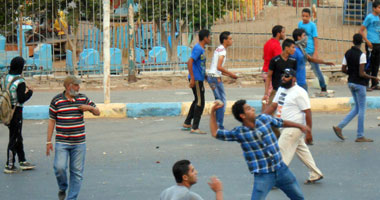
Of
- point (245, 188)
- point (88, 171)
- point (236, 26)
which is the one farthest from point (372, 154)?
point (236, 26)

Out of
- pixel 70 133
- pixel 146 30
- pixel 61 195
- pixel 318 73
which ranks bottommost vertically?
pixel 61 195

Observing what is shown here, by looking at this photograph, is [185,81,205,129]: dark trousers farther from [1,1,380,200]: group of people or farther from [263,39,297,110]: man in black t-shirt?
[263,39,297,110]: man in black t-shirt

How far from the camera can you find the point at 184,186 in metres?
4.67

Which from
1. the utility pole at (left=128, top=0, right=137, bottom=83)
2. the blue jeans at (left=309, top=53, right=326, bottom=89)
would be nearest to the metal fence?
the utility pole at (left=128, top=0, right=137, bottom=83)

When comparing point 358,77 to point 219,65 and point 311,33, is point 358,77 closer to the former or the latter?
point 219,65

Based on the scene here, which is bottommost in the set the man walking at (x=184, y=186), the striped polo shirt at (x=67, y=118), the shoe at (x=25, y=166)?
the shoe at (x=25, y=166)

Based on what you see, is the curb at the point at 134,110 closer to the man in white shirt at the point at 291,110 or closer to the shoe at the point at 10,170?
the shoe at the point at 10,170

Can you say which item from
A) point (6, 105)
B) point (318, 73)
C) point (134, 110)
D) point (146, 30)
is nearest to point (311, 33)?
point (318, 73)

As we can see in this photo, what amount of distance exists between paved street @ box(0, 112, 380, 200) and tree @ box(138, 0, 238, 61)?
12.3 feet

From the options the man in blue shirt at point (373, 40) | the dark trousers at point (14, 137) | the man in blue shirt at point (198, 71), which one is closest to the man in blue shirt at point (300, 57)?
the man in blue shirt at point (198, 71)

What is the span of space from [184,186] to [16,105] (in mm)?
3877

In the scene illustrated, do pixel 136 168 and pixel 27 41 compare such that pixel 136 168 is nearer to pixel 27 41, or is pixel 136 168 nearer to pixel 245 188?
pixel 245 188

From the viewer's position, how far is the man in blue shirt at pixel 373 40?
42.5ft

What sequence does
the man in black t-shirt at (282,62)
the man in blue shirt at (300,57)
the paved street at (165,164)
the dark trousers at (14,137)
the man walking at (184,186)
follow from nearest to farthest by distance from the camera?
1. the man walking at (184,186)
2. the paved street at (165,164)
3. the dark trousers at (14,137)
4. the man in black t-shirt at (282,62)
5. the man in blue shirt at (300,57)
